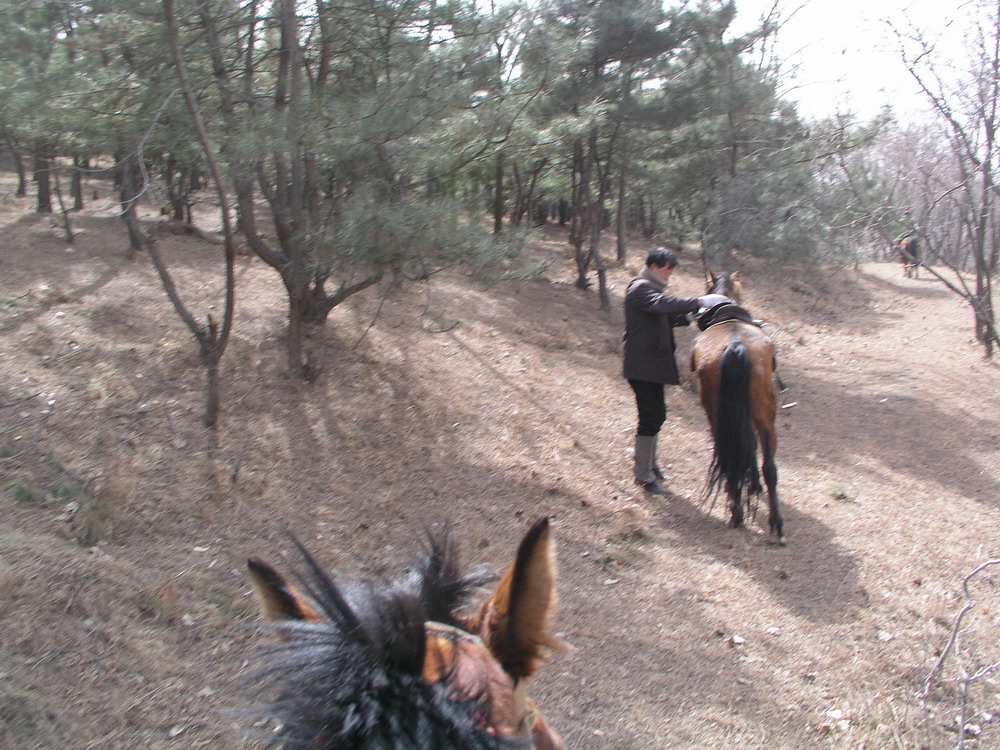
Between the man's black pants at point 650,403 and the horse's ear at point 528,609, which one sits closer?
the horse's ear at point 528,609

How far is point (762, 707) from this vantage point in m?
3.47

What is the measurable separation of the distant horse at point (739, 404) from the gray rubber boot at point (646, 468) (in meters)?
0.72

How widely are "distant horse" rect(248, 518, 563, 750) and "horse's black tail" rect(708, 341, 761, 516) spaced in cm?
369

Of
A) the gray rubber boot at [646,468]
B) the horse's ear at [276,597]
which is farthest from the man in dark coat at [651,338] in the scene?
the horse's ear at [276,597]

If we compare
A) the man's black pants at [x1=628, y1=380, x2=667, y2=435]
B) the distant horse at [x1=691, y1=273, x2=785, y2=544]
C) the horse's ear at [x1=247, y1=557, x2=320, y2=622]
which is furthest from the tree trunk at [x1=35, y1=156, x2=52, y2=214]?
the horse's ear at [x1=247, y1=557, x2=320, y2=622]

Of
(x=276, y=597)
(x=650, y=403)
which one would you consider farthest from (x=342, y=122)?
(x=276, y=597)

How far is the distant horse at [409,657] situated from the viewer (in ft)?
3.99

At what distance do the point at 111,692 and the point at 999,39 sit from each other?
31.7ft

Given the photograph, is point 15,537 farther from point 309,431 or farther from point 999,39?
point 999,39

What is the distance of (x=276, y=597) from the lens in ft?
5.07

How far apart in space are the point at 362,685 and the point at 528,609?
1.21 feet

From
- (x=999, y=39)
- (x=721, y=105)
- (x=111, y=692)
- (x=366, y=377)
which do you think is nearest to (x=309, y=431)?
(x=366, y=377)

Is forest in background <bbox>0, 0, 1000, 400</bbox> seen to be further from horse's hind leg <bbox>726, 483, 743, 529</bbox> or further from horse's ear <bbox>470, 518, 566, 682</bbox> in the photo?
horse's ear <bbox>470, 518, 566, 682</bbox>

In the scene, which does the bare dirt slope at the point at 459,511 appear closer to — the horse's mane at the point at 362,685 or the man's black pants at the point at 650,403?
the man's black pants at the point at 650,403
